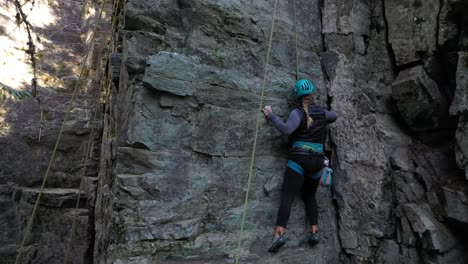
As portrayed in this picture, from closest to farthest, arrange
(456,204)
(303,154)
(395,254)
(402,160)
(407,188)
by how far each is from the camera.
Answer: (456,204) → (303,154) → (395,254) → (407,188) → (402,160)

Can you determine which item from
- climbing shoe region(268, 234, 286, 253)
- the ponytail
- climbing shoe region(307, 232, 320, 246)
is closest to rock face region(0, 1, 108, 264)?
climbing shoe region(268, 234, 286, 253)

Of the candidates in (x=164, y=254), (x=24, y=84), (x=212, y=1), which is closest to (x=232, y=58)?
(x=212, y=1)

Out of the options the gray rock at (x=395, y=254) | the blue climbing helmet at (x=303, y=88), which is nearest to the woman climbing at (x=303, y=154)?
the blue climbing helmet at (x=303, y=88)

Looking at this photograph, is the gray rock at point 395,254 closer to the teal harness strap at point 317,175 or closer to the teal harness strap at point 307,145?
the teal harness strap at point 317,175

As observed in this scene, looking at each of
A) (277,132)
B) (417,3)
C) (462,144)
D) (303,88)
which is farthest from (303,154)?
(417,3)

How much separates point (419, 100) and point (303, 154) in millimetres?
1975

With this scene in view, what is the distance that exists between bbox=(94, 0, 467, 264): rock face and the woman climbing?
181mm

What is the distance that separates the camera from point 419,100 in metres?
4.66

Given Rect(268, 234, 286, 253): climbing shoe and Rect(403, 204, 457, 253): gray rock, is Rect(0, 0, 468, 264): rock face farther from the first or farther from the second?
Rect(268, 234, 286, 253): climbing shoe

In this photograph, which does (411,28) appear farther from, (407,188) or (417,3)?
(407,188)

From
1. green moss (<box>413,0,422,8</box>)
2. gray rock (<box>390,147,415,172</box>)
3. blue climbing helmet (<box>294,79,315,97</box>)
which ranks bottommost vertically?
gray rock (<box>390,147,415,172</box>)

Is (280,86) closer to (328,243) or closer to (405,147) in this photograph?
(405,147)

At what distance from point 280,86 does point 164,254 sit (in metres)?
2.87

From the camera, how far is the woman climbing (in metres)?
4.32
